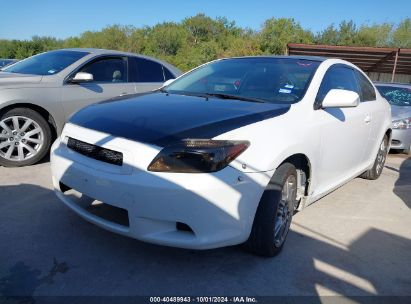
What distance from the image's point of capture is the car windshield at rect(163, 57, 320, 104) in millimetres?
3465

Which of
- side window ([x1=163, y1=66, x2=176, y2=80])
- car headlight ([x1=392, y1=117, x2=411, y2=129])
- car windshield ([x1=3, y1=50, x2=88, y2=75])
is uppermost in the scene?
car windshield ([x1=3, y1=50, x2=88, y2=75])

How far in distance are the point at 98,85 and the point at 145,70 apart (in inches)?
37.4

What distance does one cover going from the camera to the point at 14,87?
4742 mm

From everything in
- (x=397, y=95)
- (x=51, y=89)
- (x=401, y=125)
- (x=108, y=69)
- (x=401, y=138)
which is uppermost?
(x=108, y=69)

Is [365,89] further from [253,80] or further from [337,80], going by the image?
[253,80]

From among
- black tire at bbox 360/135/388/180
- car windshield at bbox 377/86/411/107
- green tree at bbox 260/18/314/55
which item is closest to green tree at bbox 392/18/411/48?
green tree at bbox 260/18/314/55

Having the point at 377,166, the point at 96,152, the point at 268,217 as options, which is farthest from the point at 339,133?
the point at 96,152

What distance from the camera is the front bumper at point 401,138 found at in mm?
7180

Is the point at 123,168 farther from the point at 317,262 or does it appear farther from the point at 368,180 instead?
the point at 368,180

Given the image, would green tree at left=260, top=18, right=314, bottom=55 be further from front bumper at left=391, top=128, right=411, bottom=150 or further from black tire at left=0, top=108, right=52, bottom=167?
black tire at left=0, top=108, right=52, bottom=167

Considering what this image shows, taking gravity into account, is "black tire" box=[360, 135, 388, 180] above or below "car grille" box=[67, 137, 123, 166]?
below

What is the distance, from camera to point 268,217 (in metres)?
2.75

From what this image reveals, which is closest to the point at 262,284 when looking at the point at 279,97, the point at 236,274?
the point at 236,274

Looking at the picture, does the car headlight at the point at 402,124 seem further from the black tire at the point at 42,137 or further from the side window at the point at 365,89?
the black tire at the point at 42,137
